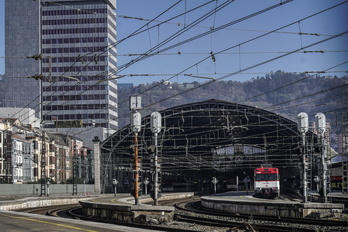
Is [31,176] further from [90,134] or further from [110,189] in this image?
[90,134]

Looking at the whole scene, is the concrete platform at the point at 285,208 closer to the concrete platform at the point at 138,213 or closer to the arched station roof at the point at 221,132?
the concrete platform at the point at 138,213

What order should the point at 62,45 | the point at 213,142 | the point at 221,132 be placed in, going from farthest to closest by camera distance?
the point at 62,45
the point at 221,132
the point at 213,142

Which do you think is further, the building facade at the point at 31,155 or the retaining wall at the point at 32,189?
the building facade at the point at 31,155

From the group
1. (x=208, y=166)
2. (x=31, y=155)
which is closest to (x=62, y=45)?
(x=31, y=155)

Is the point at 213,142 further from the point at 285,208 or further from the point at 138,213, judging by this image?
the point at 138,213

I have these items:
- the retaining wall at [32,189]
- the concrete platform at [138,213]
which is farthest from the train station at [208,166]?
the retaining wall at [32,189]

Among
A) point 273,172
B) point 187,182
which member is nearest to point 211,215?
point 273,172

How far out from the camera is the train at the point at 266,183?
70875 millimetres

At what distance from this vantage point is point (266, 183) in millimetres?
71562

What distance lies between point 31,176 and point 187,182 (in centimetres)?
3845

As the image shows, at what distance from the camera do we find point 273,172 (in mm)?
72688

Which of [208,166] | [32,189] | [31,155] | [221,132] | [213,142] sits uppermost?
[221,132]

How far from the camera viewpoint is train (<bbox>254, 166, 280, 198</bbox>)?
70.9 meters

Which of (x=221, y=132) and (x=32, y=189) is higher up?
(x=221, y=132)
